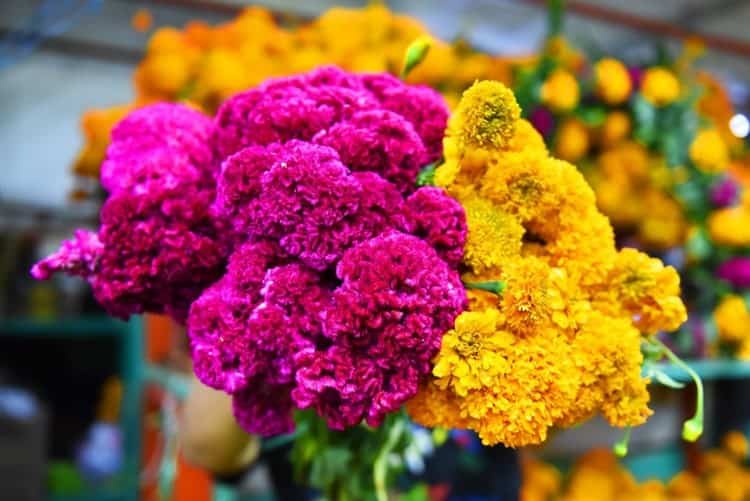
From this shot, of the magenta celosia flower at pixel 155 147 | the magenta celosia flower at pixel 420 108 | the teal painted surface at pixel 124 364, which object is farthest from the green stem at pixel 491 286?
the teal painted surface at pixel 124 364

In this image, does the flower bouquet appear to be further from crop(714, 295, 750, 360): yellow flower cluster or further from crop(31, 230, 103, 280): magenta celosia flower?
crop(714, 295, 750, 360): yellow flower cluster

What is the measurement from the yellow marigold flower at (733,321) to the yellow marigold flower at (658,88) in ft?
1.16

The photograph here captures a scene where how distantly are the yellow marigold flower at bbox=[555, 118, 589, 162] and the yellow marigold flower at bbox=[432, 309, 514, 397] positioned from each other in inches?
29.0

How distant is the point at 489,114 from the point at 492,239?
0.27 ft

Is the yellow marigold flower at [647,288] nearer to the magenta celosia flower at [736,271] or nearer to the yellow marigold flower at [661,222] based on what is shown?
the yellow marigold flower at [661,222]

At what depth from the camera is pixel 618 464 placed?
1.26 m

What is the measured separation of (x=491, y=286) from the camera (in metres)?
0.49

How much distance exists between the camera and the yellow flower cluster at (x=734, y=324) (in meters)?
1.23

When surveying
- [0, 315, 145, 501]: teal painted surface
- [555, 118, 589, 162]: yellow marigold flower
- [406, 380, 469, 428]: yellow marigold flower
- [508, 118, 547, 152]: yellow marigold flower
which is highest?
[508, 118, 547, 152]: yellow marigold flower

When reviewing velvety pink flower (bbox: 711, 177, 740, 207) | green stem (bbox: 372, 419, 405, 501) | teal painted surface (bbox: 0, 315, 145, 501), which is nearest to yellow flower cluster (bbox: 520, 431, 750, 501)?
velvety pink flower (bbox: 711, 177, 740, 207)

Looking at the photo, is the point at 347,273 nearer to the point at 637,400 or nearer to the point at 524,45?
the point at 637,400

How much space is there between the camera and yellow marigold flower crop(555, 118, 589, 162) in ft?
3.82

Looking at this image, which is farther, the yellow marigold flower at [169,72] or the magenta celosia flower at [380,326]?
the yellow marigold flower at [169,72]

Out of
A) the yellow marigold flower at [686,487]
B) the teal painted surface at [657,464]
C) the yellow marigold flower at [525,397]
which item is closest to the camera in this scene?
the yellow marigold flower at [525,397]
